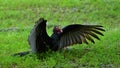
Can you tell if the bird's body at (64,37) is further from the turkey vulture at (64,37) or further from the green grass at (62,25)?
the green grass at (62,25)

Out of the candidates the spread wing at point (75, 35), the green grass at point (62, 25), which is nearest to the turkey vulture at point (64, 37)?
the spread wing at point (75, 35)

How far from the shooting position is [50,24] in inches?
523

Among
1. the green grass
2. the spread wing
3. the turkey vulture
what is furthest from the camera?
the spread wing

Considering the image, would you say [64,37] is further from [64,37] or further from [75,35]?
[75,35]

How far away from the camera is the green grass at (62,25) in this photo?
8.21 metres

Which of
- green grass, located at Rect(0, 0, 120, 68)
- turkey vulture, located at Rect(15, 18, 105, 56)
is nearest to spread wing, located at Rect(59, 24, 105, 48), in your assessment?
turkey vulture, located at Rect(15, 18, 105, 56)

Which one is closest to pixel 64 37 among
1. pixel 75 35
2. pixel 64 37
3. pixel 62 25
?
pixel 64 37

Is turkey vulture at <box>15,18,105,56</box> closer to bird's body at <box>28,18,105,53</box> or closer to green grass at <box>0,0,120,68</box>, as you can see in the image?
bird's body at <box>28,18,105,53</box>

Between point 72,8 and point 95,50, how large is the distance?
6.77m

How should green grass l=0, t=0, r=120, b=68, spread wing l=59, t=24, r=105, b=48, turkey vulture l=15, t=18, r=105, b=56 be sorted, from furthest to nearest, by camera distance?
spread wing l=59, t=24, r=105, b=48
turkey vulture l=15, t=18, r=105, b=56
green grass l=0, t=0, r=120, b=68

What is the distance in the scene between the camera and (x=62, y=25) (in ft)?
43.2

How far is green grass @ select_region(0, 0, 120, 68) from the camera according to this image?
821 cm

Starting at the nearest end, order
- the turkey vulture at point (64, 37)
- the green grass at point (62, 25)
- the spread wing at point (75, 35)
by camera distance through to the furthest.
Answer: the green grass at point (62, 25) → the turkey vulture at point (64, 37) → the spread wing at point (75, 35)

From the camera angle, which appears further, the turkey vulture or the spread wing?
the spread wing
